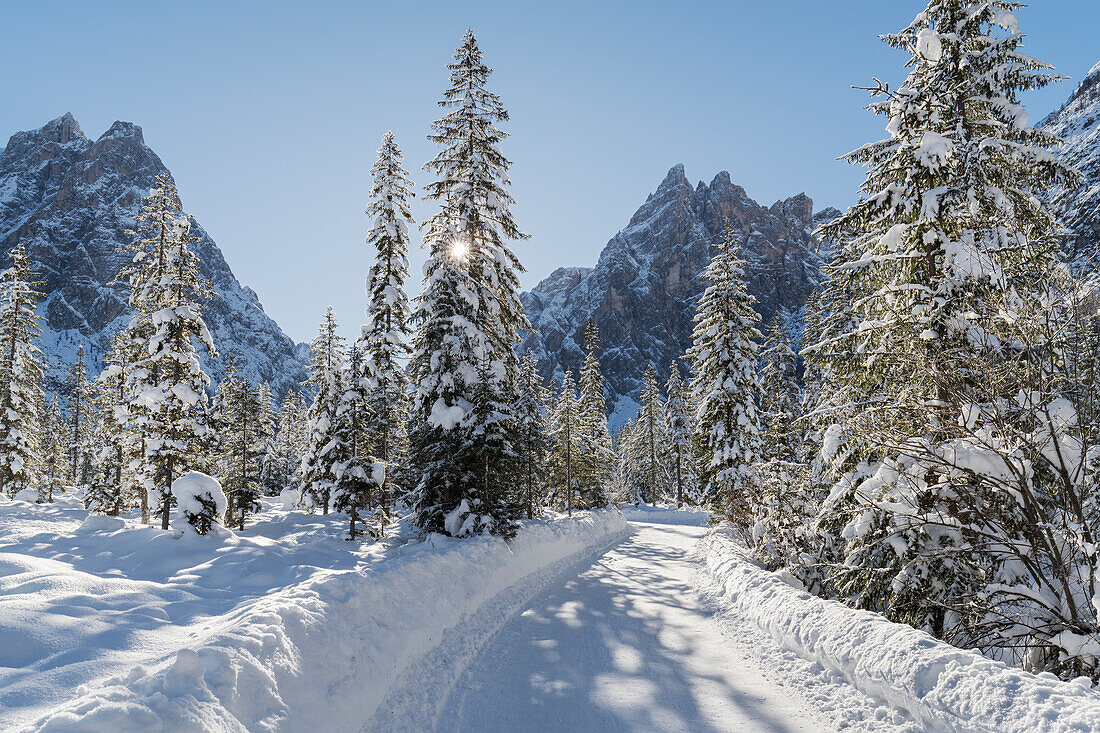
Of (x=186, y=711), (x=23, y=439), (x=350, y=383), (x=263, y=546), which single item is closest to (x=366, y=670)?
(x=186, y=711)

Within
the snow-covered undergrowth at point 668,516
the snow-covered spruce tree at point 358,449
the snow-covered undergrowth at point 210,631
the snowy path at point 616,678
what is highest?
the snow-covered spruce tree at point 358,449

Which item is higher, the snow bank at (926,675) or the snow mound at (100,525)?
the snow bank at (926,675)

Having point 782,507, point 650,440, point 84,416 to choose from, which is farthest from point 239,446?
point 84,416

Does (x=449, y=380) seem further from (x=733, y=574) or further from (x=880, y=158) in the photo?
(x=880, y=158)

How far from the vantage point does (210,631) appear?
6551 mm

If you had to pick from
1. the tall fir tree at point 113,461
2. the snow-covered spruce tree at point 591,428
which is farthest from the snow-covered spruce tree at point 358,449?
the snow-covered spruce tree at point 591,428

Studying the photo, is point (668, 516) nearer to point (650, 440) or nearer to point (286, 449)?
point (650, 440)

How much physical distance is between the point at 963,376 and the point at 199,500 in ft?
63.1

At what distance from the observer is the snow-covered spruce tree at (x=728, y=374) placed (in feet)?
80.3

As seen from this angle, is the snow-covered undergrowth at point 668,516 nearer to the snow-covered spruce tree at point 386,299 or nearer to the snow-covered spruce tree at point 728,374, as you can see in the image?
the snow-covered spruce tree at point 728,374

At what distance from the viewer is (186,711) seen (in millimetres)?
4020

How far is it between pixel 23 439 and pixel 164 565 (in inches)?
1016

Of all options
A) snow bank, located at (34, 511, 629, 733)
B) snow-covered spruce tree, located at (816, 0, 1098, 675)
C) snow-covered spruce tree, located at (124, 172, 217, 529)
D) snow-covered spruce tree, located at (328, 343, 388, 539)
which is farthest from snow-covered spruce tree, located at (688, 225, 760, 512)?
snow-covered spruce tree, located at (124, 172, 217, 529)

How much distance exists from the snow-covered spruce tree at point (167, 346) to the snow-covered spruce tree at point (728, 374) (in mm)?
21081
